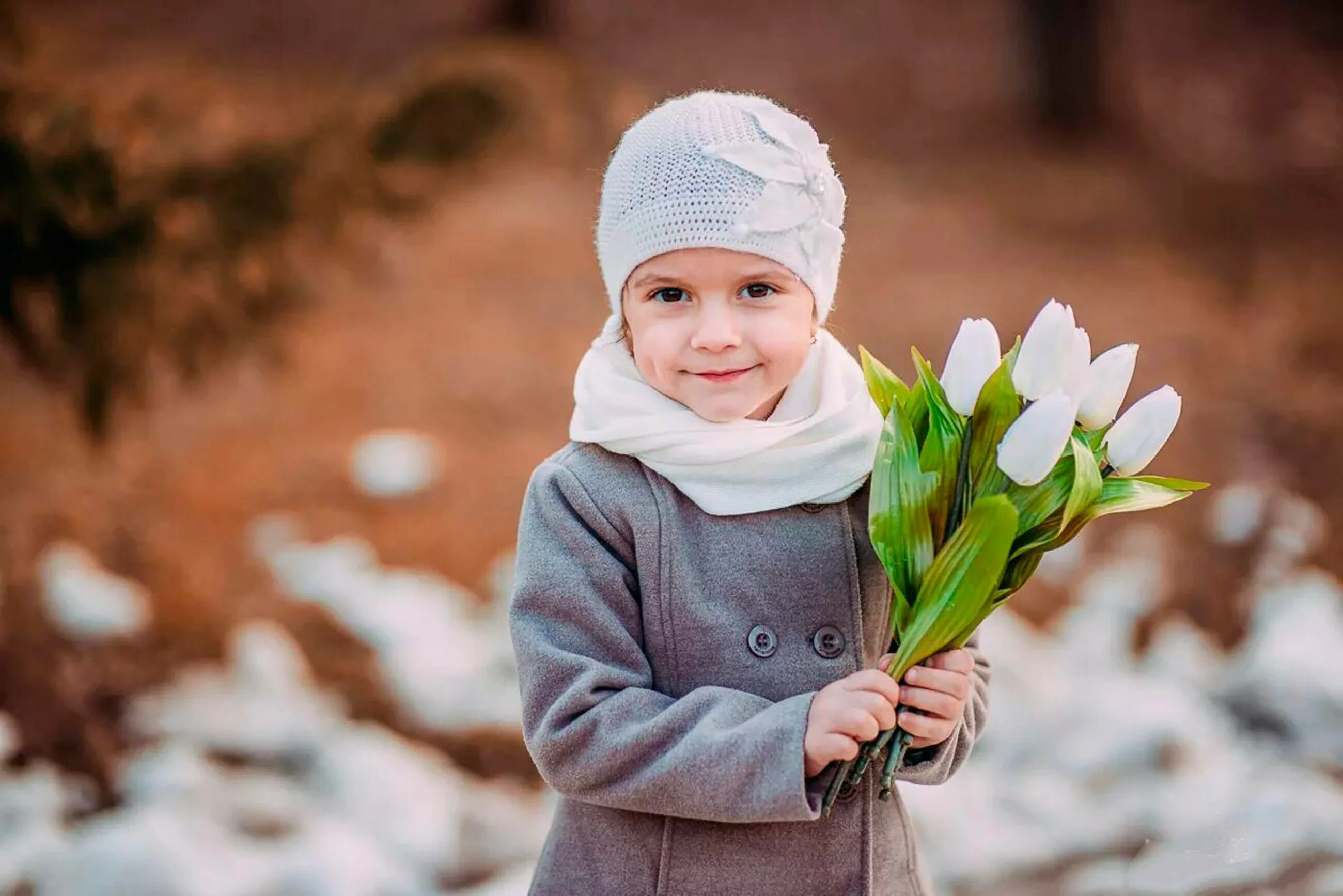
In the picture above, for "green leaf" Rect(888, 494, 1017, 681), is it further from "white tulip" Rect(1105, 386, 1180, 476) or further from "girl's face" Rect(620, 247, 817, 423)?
"girl's face" Rect(620, 247, 817, 423)

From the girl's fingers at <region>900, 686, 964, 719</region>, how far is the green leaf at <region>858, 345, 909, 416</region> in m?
A: 0.27

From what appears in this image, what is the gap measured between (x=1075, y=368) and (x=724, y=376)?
1.08ft

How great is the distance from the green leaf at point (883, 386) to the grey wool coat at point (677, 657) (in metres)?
0.12

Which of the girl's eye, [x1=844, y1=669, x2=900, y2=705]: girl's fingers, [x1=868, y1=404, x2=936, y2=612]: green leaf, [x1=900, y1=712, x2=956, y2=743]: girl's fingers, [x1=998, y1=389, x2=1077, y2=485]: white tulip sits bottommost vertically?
[x1=900, y1=712, x2=956, y2=743]: girl's fingers

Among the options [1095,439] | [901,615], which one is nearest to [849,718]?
[901,615]

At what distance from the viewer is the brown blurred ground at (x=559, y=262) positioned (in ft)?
12.1

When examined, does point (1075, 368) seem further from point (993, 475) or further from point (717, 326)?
point (717, 326)

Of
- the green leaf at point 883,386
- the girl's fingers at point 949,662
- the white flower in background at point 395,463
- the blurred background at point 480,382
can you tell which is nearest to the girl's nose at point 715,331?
the green leaf at point 883,386

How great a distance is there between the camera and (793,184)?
1361mm

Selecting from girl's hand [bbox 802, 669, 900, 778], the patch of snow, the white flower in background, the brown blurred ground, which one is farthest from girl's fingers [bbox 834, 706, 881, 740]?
the white flower in background

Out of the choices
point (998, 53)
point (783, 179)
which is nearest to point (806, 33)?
point (998, 53)

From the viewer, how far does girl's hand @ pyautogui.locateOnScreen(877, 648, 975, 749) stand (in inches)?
50.2

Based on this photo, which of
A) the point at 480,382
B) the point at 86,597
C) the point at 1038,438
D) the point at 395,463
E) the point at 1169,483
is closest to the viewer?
the point at 1038,438

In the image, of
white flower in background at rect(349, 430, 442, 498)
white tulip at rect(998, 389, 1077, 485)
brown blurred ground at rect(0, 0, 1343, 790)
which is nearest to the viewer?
white tulip at rect(998, 389, 1077, 485)
